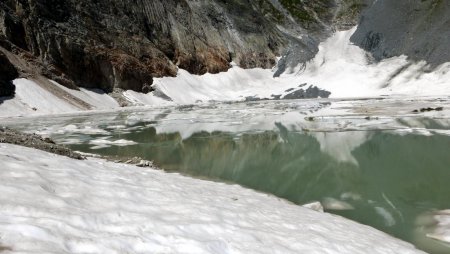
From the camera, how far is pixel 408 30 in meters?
59.2

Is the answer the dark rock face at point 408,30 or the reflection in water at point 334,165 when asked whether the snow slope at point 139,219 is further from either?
the dark rock face at point 408,30

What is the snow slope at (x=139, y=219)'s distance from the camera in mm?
4566

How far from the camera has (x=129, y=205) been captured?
6.45 metres

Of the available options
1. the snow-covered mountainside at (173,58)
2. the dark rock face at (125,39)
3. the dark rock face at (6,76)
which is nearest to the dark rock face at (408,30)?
the snow-covered mountainside at (173,58)

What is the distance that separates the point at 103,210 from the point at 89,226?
0.79 m

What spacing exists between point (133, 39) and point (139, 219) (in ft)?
222

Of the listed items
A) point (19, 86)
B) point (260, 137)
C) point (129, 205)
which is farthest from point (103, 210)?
point (19, 86)

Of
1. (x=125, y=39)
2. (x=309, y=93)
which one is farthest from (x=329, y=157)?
(x=125, y=39)

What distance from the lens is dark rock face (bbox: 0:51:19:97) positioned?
42719 mm

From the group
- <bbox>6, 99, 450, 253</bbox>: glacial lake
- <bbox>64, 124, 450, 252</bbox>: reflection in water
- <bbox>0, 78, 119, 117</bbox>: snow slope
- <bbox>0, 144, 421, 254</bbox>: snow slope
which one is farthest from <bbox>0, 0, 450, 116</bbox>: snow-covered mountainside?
A: <bbox>0, 144, 421, 254</bbox>: snow slope

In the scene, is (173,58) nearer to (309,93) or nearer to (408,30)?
(309,93)

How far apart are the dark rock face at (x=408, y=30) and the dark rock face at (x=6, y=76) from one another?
4651 cm

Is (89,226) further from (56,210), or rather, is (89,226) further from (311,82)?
(311,82)

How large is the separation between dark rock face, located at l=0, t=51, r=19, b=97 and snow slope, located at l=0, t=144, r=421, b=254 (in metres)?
38.1
